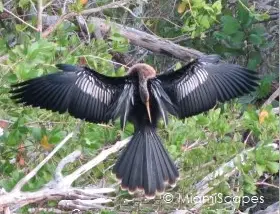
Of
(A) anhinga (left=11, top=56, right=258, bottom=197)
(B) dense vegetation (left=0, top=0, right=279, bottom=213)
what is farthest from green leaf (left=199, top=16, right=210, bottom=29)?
(A) anhinga (left=11, top=56, right=258, bottom=197)

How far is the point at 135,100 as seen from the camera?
11.6ft

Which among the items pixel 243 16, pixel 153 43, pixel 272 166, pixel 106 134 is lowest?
pixel 272 166

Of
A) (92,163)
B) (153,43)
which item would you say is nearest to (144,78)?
(92,163)

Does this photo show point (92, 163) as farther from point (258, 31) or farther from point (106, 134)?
point (258, 31)

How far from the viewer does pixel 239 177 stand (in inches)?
138

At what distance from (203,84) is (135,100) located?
1.13 ft

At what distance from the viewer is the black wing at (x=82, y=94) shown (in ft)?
11.3

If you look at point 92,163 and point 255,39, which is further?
point 255,39

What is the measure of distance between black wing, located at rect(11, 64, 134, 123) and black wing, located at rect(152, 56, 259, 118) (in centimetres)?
16

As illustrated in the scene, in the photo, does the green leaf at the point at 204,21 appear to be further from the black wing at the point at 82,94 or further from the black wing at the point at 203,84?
the black wing at the point at 82,94

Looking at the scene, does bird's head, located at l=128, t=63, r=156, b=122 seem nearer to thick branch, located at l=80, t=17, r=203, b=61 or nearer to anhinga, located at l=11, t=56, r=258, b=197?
anhinga, located at l=11, t=56, r=258, b=197

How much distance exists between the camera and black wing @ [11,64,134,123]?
11.3ft

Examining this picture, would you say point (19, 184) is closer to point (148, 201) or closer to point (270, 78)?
point (148, 201)

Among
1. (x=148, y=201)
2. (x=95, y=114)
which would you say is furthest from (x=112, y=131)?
(x=148, y=201)
